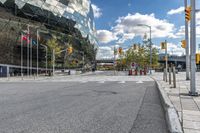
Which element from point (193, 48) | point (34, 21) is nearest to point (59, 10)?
point (34, 21)

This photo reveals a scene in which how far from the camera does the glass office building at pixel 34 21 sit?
179 feet

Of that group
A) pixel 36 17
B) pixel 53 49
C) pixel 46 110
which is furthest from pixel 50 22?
pixel 46 110

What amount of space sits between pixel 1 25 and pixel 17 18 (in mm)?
6698

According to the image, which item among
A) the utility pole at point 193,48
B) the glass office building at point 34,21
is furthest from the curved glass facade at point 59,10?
the utility pole at point 193,48

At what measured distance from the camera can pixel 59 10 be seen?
76625 millimetres

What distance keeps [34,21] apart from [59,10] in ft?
42.2

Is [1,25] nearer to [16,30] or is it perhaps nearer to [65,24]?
[16,30]

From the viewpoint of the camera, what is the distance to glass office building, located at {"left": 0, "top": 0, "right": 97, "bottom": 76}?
179ft

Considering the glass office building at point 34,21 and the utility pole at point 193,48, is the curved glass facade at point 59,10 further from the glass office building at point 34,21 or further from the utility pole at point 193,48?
the utility pole at point 193,48

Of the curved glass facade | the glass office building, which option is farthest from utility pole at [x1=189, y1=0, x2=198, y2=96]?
the curved glass facade

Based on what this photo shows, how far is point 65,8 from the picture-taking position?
8100 centimetres

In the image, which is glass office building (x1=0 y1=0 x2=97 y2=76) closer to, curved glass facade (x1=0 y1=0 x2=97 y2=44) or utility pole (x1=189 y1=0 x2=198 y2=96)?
curved glass facade (x1=0 y1=0 x2=97 y2=44)

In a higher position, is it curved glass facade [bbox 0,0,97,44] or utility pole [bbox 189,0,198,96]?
curved glass facade [bbox 0,0,97,44]

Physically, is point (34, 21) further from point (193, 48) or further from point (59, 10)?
point (193, 48)
